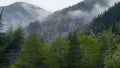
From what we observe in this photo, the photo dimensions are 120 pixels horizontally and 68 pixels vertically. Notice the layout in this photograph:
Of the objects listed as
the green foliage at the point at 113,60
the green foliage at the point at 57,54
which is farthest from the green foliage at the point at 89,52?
the green foliage at the point at 113,60

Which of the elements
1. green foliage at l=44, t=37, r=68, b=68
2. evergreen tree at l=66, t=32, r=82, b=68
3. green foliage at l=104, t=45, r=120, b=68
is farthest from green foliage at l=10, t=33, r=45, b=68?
green foliage at l=104, t=45, r=120, b=68

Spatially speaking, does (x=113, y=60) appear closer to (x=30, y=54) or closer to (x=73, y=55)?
(x=73, y=55)

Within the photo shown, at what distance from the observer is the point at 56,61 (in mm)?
94312

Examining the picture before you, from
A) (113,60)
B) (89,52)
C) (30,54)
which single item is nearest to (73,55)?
(89,52)

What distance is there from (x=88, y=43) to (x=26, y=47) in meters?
16.6

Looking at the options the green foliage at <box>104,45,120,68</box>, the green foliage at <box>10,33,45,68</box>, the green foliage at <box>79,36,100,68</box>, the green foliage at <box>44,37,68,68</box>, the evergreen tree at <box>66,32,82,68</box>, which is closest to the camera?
the green foliage at <box>104,45,120,68</box>

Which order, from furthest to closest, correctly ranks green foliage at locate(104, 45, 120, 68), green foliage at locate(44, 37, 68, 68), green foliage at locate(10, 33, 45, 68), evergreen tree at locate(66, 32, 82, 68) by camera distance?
1. evergreen tree at locate(66, 32, 82, 68)
2. green foliage at locate(44, 37, 68, 68)
3. green foliage at locate(10, 33, 45, 68)
4. green foliage at locate(104, 45, 120, 68)

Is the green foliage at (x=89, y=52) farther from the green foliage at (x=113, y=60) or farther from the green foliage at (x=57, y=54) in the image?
the green foliage at (x=113, y=60)

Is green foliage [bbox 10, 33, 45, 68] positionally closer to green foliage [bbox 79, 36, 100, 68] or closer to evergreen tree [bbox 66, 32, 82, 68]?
evergreen tree [bbox 66, 32, 82, 68]

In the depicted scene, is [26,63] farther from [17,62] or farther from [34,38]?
[34,38]

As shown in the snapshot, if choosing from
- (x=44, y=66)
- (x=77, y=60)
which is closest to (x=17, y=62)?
(x=44, y=66)

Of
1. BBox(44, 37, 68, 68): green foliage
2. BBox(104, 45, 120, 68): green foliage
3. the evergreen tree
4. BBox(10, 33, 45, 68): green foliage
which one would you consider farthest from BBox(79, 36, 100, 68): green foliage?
BBox(10, 33, 45, 68): green foliage

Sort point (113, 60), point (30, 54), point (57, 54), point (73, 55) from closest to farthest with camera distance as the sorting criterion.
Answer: point (113, 60) → point (57, 54) → point (73, 55) → point (30, 54)

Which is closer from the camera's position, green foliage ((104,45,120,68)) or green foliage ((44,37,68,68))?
green foliage ((104,45,120,68))
